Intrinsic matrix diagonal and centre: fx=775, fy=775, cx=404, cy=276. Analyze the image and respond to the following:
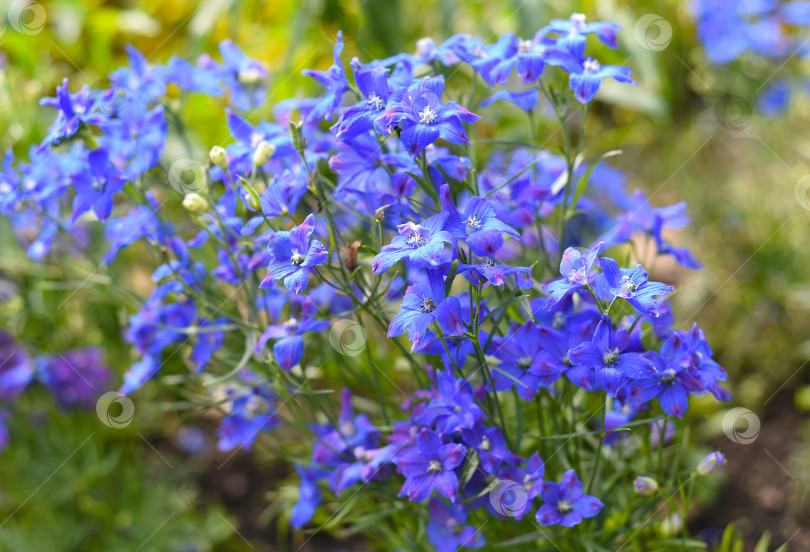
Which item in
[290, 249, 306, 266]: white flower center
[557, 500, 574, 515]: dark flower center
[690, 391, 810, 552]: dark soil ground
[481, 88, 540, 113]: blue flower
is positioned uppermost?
[481, 88, 540, 113]: blue flower

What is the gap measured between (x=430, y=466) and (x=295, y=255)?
1.03 feet

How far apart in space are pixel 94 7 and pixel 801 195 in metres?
2.40

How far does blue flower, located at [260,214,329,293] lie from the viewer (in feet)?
2.93

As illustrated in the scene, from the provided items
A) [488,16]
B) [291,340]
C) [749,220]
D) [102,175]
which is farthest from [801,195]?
[102,175]

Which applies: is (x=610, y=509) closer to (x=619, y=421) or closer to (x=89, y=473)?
(x=619, y=421)

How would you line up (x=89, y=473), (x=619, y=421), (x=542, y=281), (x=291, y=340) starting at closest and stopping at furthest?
1. (x=291, y=340)
2. (x=619, y=421)
3. (x=542, y=281)
4. (x=89, y=473)

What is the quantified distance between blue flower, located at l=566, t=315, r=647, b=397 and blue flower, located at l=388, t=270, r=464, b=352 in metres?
0.14

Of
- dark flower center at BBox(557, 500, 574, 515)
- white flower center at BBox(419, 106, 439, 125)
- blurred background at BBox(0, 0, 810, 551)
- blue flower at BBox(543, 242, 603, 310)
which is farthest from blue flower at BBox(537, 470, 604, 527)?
blurred background at BBox(0, 0, 810, 551)

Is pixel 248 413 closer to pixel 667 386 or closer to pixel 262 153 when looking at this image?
pixel 262 153

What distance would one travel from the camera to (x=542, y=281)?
1271 mm

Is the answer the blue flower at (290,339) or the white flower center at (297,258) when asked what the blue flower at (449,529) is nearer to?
the blue flower at (290,339)

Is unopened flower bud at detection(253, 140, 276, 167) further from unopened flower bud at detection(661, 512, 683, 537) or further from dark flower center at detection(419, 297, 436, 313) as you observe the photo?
unopened flower bud at detection(661, 512, 683, 537)

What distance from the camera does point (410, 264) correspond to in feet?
3.50

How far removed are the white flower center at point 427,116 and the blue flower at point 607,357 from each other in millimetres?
302
